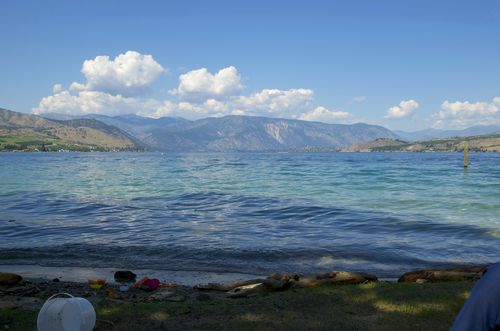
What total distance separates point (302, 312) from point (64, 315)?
12.4 feet

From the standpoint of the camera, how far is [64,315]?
5.93 m

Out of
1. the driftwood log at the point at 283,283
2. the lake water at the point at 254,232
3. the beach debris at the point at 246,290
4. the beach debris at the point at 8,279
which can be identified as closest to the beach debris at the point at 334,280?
the driftwood log at the point at 283,283

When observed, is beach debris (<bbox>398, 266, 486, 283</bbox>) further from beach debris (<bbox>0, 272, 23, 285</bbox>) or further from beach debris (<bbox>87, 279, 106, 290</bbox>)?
beach debris (<bbox>0, 272, 23, 285</bbox>)

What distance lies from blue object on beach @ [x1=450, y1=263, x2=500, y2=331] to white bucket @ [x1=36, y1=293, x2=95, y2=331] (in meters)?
4.88

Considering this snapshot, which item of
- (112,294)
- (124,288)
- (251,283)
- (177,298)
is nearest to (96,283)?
(124,288)

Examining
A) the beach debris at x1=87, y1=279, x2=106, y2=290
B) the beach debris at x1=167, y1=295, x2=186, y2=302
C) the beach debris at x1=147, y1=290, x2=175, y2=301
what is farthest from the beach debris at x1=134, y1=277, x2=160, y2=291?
the beach debris at x1=167, y1=295, x2=186, y2=302

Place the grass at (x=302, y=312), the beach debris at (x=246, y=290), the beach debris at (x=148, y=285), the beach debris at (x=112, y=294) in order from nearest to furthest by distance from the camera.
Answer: the grass at (x=302, y=312) → the beach debris at (x=246, y=290) → the beach debris at (x=112, y=294) → the beach debris at (x=148, y=285)

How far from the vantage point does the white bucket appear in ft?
19.4

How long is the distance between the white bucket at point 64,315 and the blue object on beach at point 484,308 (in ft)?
16.0

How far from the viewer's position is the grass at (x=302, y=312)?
686cm

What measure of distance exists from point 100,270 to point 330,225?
457 inches

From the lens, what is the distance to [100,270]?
521 inches

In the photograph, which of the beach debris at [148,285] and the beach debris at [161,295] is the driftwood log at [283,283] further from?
the beach debris at [148,285]

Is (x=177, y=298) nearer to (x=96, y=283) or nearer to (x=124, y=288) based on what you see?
(x=124, y=288)
